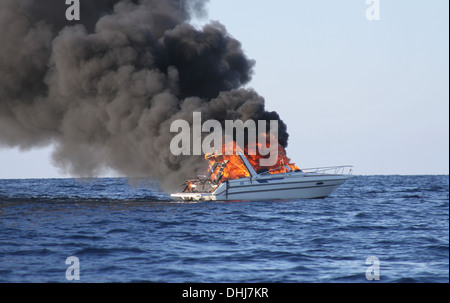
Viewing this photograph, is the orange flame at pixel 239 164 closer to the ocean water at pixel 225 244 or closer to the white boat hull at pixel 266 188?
the white boat hull at pixel 266 188

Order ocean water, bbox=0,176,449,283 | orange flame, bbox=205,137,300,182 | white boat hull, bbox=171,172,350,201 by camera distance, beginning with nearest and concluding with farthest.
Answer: ocean water, bbox=0,176,449,283 < white boat hull, bbox=171,172,350,201 < orange flame, bbox=205,137,300,182

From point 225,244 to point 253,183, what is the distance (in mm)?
15253

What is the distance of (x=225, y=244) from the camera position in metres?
22.9

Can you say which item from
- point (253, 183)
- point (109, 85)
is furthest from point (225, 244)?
point (109, 85)

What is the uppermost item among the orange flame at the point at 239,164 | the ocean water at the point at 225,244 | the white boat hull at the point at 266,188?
the orange flame at the point at 239,164

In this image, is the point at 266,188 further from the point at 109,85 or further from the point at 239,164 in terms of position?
the point at 109,85

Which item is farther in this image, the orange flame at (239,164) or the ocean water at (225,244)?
the orange flame at (239,164)

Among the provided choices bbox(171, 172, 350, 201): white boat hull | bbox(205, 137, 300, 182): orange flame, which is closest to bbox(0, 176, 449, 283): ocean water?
bbox(171, 172, 350, 201): white boat hull

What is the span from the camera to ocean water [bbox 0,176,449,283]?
1734cm

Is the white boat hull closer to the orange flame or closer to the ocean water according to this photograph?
the orange flame

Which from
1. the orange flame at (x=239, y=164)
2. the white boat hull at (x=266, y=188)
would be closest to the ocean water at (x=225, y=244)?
the white boat hull at (x=266, y=188)

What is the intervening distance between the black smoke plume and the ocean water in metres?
10.4

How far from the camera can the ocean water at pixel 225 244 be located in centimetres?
1734

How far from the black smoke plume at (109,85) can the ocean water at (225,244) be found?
10364mm
